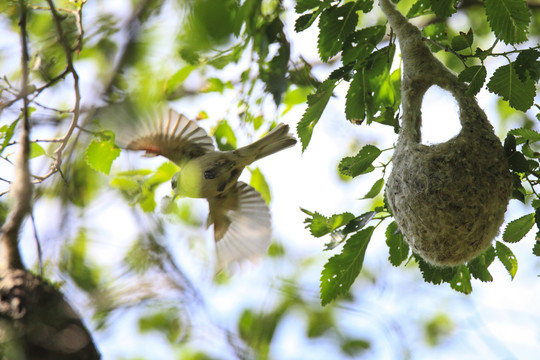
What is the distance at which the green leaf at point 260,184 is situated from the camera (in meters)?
2.80

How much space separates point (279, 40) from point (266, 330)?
1359mm

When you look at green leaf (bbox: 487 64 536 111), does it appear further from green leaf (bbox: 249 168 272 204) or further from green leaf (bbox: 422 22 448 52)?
green leaf (bbox: 249 168 272 204)

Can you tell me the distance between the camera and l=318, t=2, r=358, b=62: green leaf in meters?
1.95

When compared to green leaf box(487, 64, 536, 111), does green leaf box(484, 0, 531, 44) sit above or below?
above

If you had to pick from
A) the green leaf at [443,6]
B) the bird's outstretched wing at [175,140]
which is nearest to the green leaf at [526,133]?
the green leaf at [443,6]

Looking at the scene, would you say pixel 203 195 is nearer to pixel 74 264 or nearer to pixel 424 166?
pixel 424 166

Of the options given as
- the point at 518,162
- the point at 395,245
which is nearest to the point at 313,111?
the point at 395,245

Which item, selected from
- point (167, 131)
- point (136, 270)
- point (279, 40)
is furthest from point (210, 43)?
point (167, 131)

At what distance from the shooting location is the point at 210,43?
71 centimetres

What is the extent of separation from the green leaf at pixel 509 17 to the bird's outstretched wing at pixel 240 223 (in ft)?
5.64

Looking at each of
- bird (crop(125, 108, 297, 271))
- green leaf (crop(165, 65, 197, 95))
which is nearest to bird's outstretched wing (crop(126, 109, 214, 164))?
bird (crop(125, 108, 297, 271))

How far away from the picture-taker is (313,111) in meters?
1.93

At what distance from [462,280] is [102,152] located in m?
1.47

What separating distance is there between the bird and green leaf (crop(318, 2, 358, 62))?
2.25 ft
